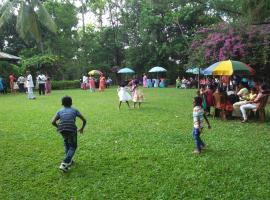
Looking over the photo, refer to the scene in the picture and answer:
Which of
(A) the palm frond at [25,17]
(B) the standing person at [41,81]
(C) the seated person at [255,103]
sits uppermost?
(A) the palm frond at [25,17]

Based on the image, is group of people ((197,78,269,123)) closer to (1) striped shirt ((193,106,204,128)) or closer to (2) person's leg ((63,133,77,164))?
(1) striped shirt ((193,106,204,128))

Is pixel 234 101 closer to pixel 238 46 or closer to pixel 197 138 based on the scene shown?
pixel 197 138

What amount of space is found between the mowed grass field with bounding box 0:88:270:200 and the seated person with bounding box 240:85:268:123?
50cm

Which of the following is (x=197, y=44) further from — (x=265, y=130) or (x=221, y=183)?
(x=221, y=183)

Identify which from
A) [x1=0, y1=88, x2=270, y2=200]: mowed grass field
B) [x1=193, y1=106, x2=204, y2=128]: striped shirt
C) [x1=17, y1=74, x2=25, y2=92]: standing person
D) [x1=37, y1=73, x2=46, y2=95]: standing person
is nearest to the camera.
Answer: [x1=0, y1=88, x2=270, y2=200]: mowed grass field

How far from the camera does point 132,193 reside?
5.25m

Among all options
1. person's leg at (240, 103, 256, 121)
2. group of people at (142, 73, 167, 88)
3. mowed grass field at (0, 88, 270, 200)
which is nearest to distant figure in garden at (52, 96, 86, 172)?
mowed grass field at (0, 88, 270, 200)

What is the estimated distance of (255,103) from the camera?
Result: 435 inches

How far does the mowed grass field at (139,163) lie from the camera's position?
17.5ft

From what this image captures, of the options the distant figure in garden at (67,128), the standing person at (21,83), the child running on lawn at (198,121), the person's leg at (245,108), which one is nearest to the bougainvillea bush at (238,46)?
the person's leg at (245,108)

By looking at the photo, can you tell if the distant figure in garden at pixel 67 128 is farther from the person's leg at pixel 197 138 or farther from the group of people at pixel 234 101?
the group of people at pixel 234 101

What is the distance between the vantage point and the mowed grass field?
5.32 m

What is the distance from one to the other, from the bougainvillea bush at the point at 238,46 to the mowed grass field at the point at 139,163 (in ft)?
25.4

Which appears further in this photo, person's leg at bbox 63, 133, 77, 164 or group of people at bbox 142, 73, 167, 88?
group of people at bbox 142, 73, 167, 88
